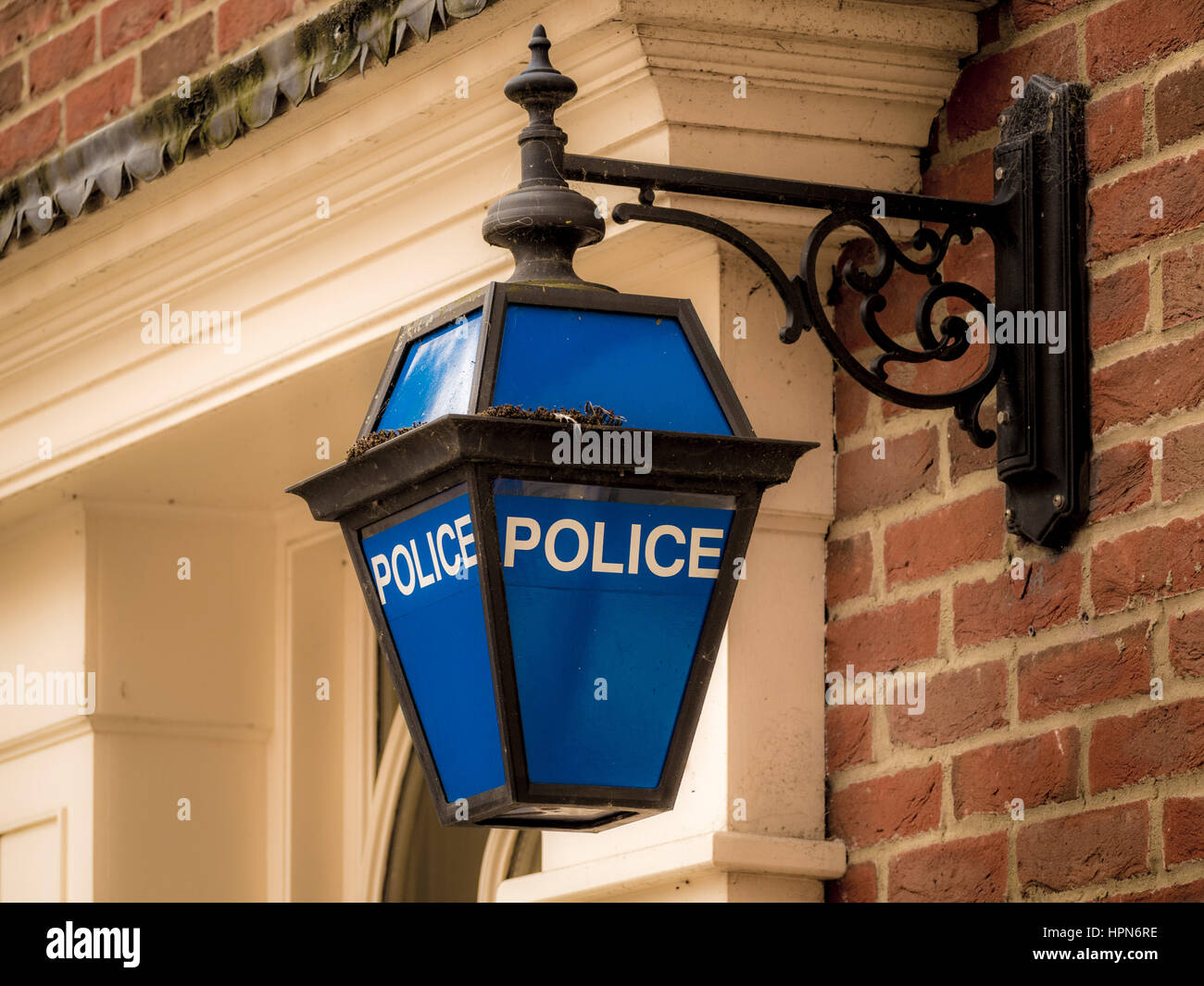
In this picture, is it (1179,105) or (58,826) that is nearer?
(1179,105)

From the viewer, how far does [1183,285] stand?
257 cm

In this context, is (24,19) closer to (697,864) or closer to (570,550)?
(697,864)

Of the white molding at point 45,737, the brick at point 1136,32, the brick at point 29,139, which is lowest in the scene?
the white molding at point 45,737

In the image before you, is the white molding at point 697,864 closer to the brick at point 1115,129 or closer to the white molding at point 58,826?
the brick at point 1115,129

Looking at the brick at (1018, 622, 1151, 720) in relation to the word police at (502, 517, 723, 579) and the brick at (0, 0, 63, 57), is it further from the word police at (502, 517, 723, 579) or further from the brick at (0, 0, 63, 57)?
the brick at (0, 0, 63, 57)

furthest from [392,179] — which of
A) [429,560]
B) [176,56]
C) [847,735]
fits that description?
[429,560]

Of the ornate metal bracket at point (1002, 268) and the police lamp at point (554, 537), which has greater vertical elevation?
the ornate metal bracket at point (1002, 268)

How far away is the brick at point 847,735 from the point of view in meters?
2.92

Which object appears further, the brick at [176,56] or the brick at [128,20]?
the brick at [128,20]

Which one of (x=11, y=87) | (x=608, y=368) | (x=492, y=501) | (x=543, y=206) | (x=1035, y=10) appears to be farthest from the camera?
(x=11, y=87)

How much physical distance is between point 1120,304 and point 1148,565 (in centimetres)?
33

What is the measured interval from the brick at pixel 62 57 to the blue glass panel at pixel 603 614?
2.15 m

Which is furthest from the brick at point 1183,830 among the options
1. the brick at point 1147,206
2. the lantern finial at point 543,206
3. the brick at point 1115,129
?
the lantern finial at point 543,206
